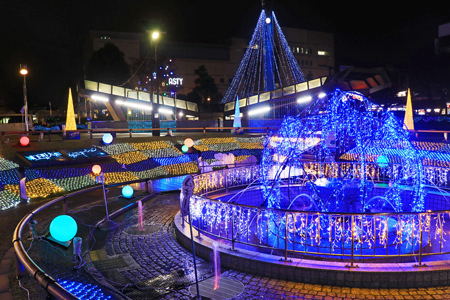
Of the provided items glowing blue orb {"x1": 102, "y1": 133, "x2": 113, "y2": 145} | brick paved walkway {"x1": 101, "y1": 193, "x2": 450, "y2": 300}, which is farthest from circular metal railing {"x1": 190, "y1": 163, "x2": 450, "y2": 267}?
glowing blue orb {"x1": 102, "y1": 133, "x2": 113, "y2": 145}

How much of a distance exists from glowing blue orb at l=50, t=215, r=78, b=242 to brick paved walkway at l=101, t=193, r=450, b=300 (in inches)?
37.3

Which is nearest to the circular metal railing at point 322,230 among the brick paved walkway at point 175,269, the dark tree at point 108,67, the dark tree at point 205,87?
the brick paved walkway at point 175,269

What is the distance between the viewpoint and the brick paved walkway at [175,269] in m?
5.48

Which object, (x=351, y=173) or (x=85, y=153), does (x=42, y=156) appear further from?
(x=351, y=173)

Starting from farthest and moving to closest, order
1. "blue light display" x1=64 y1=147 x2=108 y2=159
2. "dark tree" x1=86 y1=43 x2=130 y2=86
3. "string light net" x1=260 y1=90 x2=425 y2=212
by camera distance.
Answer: "dark tree" x1=86 y1=43 x2=130 y2=86 < "blue light display" x1=64 y1=147 x2=108 y2=159 < "string light net" x1=260 y1=90 x2=425 y2=212

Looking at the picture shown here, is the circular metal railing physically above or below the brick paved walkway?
above

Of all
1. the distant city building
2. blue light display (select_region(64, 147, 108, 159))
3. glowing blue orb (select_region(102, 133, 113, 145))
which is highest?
the distant city building

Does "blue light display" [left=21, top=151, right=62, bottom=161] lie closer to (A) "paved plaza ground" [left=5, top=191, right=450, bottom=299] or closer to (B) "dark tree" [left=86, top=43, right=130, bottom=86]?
(A) "paved plaza ground" [left=5, top=191, right=450, bottom=299]

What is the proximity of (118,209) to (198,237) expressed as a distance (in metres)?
4.55

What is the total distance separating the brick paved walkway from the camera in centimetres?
548

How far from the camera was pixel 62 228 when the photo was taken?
712cm

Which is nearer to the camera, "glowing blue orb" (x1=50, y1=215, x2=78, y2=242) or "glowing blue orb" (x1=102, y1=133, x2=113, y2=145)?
"glowing blue orb" (x1=50, y1=215, x2=78, y2=242)

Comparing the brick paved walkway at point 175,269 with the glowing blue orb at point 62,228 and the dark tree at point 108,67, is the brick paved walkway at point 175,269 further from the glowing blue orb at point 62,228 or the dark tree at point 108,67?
the dark tree at point 108,67

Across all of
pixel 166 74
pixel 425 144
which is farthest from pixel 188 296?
pixel 166 74
